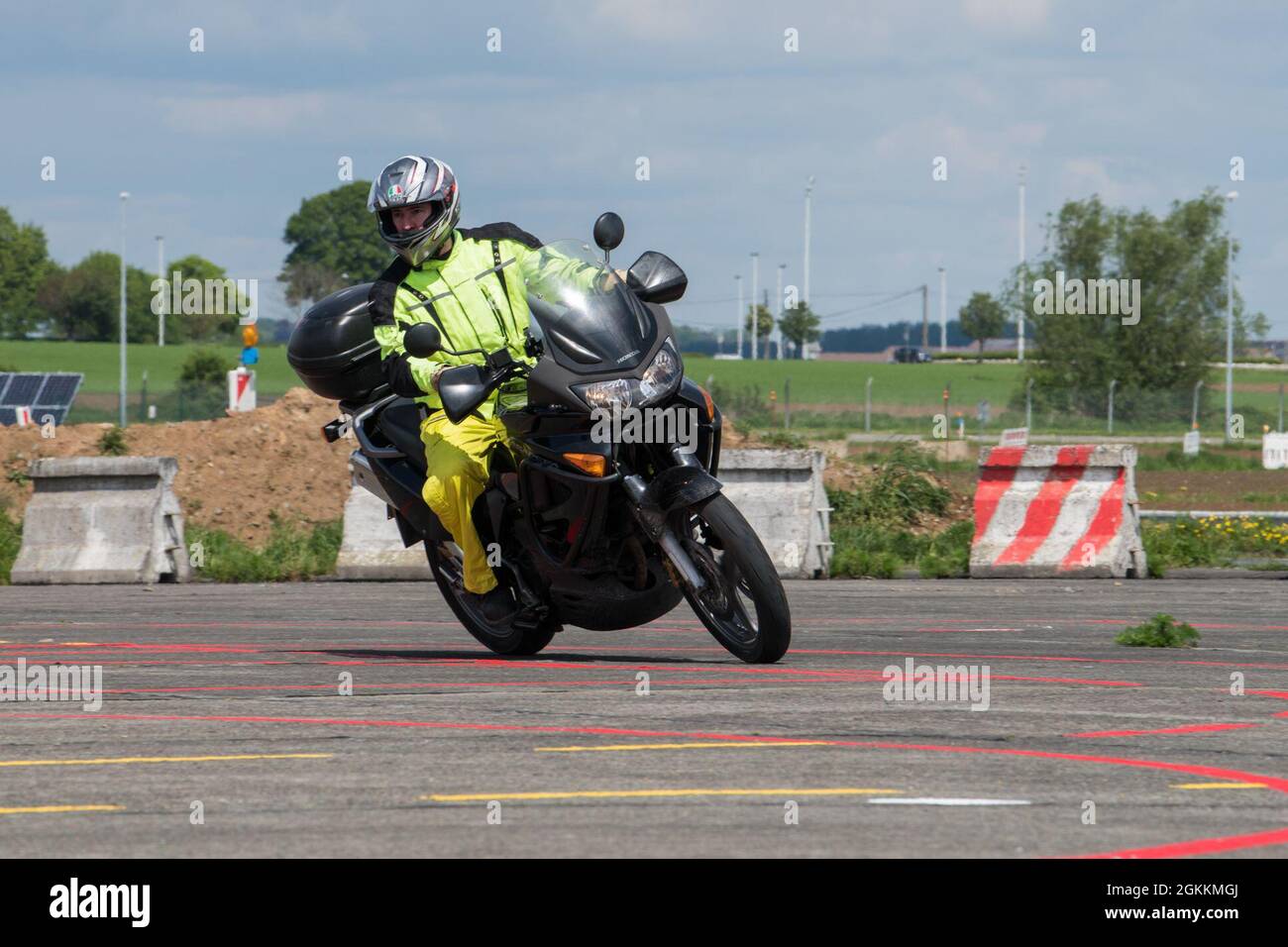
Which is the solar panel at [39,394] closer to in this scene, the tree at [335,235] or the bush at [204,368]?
the bush at [204,368]

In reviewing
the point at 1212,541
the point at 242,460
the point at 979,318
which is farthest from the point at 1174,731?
the point at 979,318

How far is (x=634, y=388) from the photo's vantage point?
8.39 meters

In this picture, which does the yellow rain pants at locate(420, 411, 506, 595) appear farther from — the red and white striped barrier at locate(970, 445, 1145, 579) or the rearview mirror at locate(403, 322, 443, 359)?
the red and white striped barrier at locate(970, 445, 1145, 579)

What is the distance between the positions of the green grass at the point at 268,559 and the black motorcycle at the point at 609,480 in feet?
24.4

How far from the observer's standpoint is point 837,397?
8950cm

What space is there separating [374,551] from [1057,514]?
5565 millimetres

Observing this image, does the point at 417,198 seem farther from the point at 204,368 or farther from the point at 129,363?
the point at 129,363

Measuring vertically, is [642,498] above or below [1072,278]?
below

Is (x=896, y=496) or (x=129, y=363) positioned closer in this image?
(x=896, y=496)
